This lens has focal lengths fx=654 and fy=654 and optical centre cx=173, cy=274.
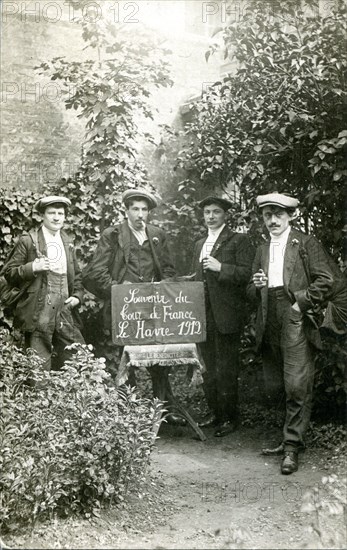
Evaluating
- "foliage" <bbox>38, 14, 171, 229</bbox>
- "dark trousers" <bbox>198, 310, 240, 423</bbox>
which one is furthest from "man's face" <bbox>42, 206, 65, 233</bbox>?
"dark trousers" <bbox>198, 310, 240, 423</bbox>

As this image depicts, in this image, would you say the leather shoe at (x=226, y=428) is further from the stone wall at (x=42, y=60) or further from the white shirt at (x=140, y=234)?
the stone wall at (x=42, y=60)

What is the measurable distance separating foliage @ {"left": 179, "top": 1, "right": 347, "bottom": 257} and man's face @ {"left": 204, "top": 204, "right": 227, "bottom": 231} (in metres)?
0.45

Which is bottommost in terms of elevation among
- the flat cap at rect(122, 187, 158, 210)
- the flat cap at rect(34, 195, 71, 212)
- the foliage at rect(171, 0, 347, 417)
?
the flat cap at rect(34, 195, 71, 212)

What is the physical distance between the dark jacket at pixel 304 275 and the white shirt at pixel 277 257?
4cm

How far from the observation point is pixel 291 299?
5461 millimetres

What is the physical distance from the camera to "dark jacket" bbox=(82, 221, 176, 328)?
6.07 metres

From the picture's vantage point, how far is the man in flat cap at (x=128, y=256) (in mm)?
6078

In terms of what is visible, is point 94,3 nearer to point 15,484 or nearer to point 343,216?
point 343,216

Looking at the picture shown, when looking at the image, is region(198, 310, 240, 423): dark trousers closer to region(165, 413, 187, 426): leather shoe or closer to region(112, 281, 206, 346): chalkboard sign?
region(165, 413, 187, 426): leather shoe

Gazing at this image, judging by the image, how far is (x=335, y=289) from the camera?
5.43m

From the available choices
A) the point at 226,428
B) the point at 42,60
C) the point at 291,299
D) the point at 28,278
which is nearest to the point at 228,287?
the point at 291,299

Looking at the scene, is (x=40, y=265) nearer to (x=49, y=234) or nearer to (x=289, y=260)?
(x=49, y=234)

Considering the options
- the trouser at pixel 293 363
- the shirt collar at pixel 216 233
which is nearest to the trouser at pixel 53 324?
the shirt collar at pixel 216 233

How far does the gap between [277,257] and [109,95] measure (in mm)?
2769
